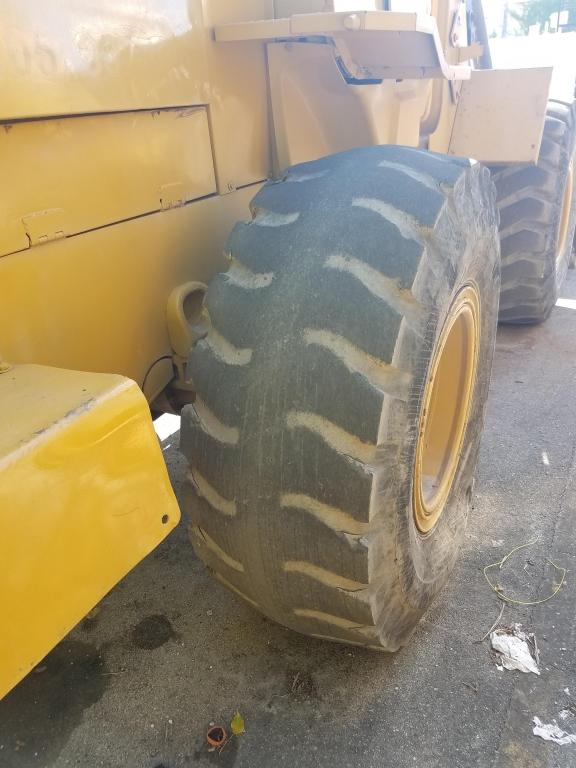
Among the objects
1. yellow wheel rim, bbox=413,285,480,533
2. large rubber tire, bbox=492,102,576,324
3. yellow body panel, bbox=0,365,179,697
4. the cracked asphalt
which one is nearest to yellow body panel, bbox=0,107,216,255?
yellow body panel, bbox=0,365,179,697

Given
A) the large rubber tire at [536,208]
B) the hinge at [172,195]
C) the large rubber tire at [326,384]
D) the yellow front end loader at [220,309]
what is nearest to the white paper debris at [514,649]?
the yellow front end loader at [220,309]

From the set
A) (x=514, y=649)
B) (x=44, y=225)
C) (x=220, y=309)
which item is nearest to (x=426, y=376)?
(x=220, y=309)

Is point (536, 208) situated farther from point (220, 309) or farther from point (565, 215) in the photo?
point (220, 309)

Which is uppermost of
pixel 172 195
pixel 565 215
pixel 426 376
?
pixel 172 195

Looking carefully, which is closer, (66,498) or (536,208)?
(66,498)

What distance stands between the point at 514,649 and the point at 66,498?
148cm

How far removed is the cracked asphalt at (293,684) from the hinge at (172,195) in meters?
1.30

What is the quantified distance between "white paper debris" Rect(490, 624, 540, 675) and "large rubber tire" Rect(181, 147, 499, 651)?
1.69 ft

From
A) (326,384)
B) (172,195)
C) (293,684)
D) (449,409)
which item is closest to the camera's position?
(326,384)

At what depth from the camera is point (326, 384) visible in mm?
1294

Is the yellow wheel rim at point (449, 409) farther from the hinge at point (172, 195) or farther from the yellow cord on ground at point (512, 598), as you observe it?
the hinge at point (172, 195)

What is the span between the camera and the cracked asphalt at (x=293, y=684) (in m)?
1.67

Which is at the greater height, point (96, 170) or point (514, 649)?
point (96, 170)

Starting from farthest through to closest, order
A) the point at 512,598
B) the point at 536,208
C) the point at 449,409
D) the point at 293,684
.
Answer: the point at 536,208, the point at 449,409, the point at 512,598, the point at 293,684
